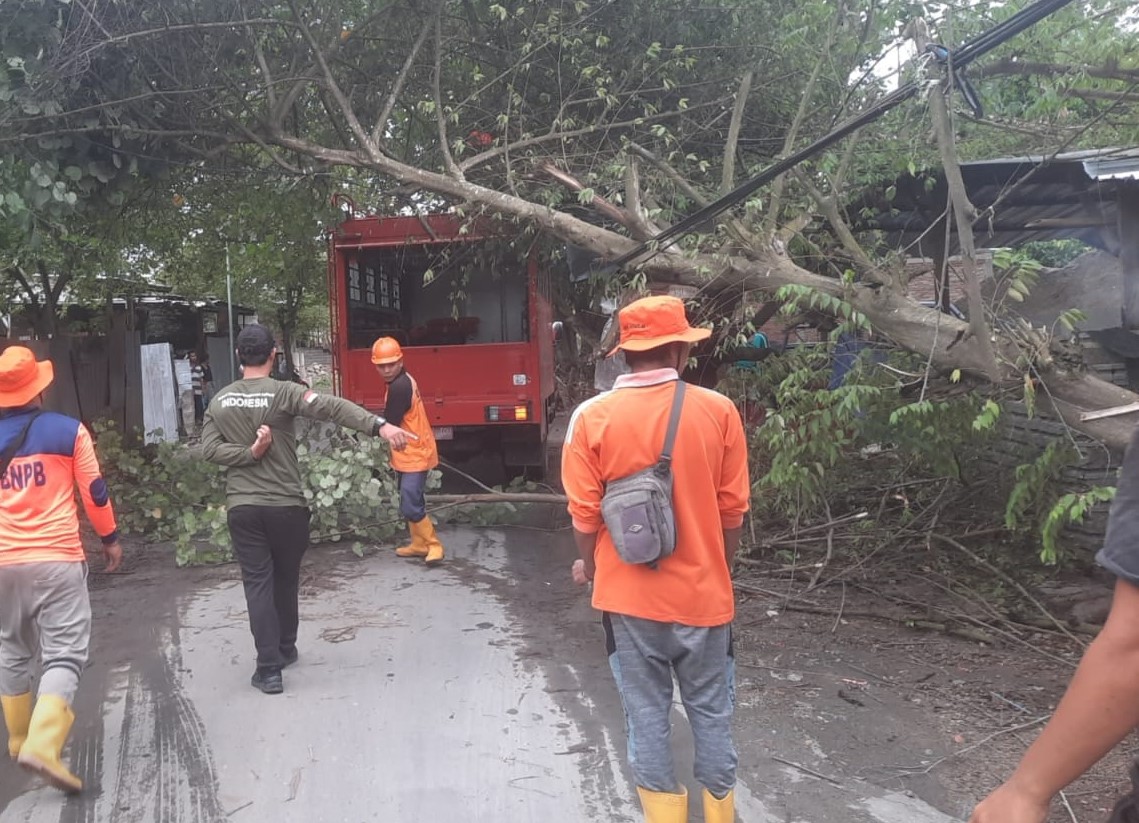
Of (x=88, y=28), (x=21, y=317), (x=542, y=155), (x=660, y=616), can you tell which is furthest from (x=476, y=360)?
(x=21, y=317)

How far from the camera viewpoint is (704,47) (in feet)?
25.2

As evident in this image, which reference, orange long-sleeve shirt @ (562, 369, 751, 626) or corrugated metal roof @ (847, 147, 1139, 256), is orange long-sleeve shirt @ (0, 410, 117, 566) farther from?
corrugated metal roof @ (847, 147, 1139, 256)

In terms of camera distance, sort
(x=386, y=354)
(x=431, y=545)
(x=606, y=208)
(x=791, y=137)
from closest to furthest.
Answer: (x=606, y=208), (x=791, y=137), (x=386, y=354), (x=431, y=545)

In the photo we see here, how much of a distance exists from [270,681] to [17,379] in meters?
1.84

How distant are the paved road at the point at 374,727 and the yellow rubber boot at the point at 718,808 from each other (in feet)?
1.73

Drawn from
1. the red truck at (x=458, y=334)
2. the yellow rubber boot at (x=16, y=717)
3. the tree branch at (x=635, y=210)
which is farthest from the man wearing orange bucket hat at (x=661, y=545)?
the red truck at (x=458, y=334)

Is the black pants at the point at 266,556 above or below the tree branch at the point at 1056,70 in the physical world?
below

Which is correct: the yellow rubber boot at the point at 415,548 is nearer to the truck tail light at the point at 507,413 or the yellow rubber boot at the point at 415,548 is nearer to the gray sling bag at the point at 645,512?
the truck tail light at the point at 507,413

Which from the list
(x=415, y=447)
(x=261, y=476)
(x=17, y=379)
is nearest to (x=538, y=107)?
(x=415, y=447)

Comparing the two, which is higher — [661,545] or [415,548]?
[661,545]

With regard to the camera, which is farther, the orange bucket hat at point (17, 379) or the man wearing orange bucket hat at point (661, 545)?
the orange bucket hat at point (17, 379)

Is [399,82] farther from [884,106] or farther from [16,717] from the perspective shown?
[16,717]

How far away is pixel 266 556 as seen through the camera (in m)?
4.30

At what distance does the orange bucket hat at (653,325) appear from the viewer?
2801 millimetres
